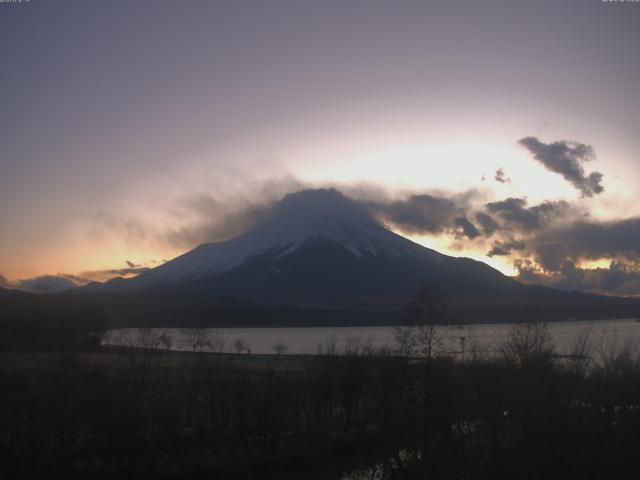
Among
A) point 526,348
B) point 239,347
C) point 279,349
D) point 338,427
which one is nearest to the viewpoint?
point 526,348

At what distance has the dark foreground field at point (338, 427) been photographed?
42.3ft

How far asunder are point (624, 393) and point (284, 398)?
43.1ft

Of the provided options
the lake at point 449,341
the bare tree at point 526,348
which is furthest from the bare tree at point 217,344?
the bare tree at point 526,348

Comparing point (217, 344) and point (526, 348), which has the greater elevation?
point (526, 348)

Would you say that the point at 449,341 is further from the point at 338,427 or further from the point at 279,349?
the point at 338,427

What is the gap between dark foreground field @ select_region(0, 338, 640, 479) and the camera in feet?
42.3

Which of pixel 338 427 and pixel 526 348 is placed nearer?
pixel 526 348

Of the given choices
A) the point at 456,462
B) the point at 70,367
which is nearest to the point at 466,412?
the point at 456,462

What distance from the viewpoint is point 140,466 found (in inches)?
Result: 735

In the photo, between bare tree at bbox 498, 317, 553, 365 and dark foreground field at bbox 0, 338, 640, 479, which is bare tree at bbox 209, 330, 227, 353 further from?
bare tree at bbox 498, 317, 553, 365

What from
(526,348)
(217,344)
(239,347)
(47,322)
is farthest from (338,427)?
(217,344)

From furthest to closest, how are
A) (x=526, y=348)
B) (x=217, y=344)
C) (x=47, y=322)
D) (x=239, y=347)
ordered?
(x=217, y=344)
(x=239, y=347)
(x=47, y=322)
(x=526, y=348)

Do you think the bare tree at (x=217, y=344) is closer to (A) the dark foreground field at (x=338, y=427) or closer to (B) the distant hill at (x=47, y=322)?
(B) the distant hill at (x=47, y=322)

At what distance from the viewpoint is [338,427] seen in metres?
25.0
